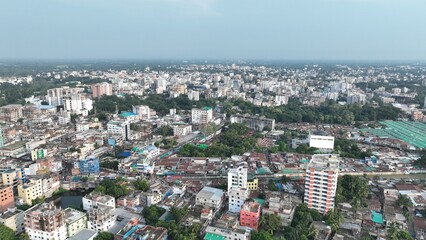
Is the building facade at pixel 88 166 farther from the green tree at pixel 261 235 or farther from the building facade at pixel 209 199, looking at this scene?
the green tree at pixel 261 235

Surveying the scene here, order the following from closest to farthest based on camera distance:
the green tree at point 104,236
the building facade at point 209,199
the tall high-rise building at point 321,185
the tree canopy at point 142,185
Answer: the green tree at point 104,236 → the tall high-rise building at point 321,185 → the building facade at point 209,199 → the tree canopy at point 142,185

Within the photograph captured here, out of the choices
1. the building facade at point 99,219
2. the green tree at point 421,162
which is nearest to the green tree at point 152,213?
the building facade at point 99,219

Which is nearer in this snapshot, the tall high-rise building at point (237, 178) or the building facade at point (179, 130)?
the tall high-rise building at point (237, 178)

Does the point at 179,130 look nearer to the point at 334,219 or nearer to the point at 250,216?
the point at 250,216

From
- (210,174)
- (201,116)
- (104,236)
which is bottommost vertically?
(210,174)

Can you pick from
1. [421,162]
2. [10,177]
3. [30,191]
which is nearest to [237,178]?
[30,191]

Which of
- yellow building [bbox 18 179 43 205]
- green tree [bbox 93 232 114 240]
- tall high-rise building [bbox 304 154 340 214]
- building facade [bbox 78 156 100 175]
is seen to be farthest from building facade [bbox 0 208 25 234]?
tall high-rise building [bbox 304 154 340 214]

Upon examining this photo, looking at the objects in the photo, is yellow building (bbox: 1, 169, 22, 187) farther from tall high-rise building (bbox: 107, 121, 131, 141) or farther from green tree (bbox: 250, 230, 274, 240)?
green tree (bbox: 250, 230, 274, 240)
